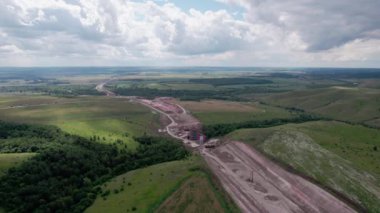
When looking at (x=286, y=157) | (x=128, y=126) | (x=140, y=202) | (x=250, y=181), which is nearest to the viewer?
(x=140, y=202)

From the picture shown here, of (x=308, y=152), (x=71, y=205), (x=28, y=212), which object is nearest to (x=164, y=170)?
(x=71, y=205)

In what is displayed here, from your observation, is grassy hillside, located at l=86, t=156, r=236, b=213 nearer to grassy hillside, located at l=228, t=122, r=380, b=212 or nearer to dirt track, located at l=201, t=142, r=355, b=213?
dirt track, located at l=201, t=142, r=355, b=213

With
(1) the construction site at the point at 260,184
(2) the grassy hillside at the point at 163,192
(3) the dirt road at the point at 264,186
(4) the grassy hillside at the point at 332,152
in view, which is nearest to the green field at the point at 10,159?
(2) the grassy hillside at the point at 163,192

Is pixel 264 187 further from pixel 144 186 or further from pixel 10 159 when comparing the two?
pixel 10 159

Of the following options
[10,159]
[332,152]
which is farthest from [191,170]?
[10,159]

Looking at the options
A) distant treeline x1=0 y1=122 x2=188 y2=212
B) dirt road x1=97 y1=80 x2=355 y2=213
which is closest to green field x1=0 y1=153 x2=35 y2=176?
distant treeline x1=0 y1=122 x2=188 y2=212

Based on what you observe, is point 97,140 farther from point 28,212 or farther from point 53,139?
point 28,212

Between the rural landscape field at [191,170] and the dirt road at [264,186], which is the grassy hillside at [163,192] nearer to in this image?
the rural landscape field at [191,170]
